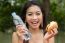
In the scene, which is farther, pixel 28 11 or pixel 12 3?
pixel 12 3

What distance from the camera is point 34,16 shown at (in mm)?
1729

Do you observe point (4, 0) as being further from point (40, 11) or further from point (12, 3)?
point (40, 11)

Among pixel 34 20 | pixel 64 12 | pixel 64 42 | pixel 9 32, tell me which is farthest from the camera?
pixel 64 42

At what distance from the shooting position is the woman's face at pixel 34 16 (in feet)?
5.68

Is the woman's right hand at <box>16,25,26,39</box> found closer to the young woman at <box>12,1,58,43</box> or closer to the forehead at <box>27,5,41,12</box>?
the young woman at <box>12,1,58,43</box>

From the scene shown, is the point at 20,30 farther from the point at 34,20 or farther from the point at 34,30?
the point at 34,30

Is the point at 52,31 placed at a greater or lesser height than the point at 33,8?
lesser

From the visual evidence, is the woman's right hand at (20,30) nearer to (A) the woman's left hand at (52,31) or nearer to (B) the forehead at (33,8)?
(A) the woman's left hand at (52,31)

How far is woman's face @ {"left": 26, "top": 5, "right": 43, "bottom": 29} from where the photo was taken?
173 cm

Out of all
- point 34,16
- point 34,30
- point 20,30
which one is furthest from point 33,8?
point 20,30

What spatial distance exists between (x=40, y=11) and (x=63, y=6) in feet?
5.98

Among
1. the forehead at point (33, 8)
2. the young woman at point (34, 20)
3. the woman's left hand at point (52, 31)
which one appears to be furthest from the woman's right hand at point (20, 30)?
the forehead at point (33, 8)

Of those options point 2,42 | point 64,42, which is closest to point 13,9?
point 2,42

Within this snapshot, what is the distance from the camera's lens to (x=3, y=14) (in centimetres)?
368
